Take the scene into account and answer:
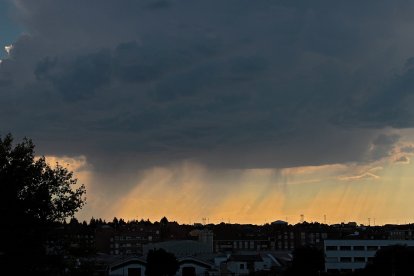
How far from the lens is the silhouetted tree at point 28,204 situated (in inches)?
1656

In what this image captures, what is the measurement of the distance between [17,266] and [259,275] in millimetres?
151099

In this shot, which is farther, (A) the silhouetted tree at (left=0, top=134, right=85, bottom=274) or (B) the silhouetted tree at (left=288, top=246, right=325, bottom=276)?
(B) the silhouetted tree at (left=288, top=246, right=325, bottom=276)

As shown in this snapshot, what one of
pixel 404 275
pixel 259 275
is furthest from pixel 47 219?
pixel 259 275

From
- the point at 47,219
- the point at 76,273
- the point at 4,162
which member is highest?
the point at 4,162

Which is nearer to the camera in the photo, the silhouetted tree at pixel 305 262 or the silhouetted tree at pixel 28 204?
the silhouetted tree at pixel 28 204

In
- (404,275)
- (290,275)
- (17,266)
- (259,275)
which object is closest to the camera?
(17,266)

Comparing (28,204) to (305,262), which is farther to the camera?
(305,262)

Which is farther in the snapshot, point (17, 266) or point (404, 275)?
point (404, 275)

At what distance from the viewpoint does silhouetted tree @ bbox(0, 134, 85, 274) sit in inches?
1656

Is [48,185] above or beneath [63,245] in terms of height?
above

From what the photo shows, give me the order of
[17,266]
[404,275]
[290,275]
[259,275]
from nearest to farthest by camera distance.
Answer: [17,266] < [404,275] < [290,275] < [259,275]

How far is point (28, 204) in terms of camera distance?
42.9 m

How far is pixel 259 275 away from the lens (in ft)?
619

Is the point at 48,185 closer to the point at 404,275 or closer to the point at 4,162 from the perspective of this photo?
the point at 4,162
